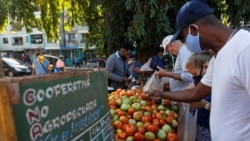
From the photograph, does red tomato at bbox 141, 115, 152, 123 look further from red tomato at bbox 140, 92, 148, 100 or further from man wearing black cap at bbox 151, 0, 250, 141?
man wearing black cap at bbox 151, 0, 250, 141

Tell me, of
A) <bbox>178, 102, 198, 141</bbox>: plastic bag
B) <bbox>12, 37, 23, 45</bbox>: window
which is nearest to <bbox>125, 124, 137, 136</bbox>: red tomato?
<bbox>178, 102, 198, 141</bbox>: plastic bag

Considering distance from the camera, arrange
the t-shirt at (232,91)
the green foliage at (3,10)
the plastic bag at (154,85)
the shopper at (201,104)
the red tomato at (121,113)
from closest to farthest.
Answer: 1. the t-shirt at (232,91)
2. the shopper at (201,104)
3. the red tomato at (121,113)
4. the plastic bag at (154,85)
5. the green foliage at (3,10)

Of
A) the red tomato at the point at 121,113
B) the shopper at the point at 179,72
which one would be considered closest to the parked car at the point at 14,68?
the shopper at the point at 179,72

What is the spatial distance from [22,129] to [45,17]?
7957 millimetres

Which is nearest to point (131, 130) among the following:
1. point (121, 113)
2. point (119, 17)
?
point (121, 113)

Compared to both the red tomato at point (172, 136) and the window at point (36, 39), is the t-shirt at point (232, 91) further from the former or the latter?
the window at point (36, 39)

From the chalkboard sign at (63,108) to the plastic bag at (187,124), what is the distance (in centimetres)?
120

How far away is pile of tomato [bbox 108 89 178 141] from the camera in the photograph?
2732mm

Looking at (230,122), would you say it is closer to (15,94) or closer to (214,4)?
(15,94)

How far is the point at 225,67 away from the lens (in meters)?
1.52

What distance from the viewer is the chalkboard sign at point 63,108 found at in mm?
1121

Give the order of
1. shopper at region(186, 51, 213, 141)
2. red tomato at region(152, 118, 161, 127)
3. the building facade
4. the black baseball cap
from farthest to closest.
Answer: the building facade, red tomato at region(152, 118, 161, 127), shopper at region(186, 51, 213, 141), the black baseball cap

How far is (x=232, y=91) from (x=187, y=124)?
144cm

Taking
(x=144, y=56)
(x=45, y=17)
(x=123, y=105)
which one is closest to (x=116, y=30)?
(x=144, y=56)
